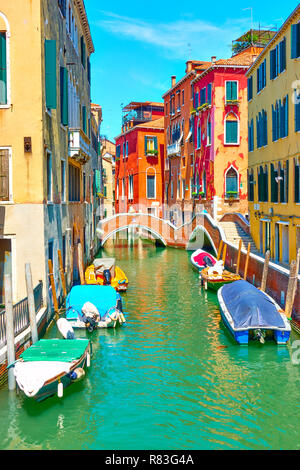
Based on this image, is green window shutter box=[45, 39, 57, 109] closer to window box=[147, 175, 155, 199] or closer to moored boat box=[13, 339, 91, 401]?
moored boat box=[13, 339, 91, 401]

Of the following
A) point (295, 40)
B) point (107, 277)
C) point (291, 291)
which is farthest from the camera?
point (107, 277)

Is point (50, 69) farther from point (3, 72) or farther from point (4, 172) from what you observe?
point (4, 172)

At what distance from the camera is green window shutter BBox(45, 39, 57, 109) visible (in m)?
12.3

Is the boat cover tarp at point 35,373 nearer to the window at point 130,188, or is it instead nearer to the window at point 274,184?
the window at point 274,184

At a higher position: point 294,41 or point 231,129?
point 294,41

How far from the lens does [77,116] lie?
20016mm

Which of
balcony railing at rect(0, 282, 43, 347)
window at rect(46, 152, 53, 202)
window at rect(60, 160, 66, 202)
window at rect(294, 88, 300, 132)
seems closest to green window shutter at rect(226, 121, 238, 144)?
window at rect(294, 88, 300, 132)

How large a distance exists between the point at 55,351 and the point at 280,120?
1231 cm

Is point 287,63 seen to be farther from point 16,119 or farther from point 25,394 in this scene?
point 25,394

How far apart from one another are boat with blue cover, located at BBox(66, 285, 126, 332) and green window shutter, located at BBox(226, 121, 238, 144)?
18.3 m

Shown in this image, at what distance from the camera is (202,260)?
2517 centimetres

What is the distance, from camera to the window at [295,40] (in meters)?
15.7

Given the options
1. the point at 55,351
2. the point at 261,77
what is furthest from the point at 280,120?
the point at 55,351

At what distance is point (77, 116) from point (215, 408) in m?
14.0
